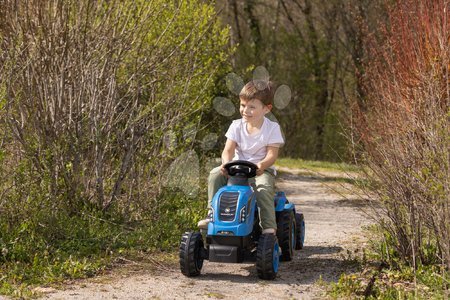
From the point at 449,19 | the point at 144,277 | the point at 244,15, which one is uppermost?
the point at 244,15

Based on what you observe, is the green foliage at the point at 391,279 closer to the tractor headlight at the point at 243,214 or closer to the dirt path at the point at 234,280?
the dirt path at the point at 234,280

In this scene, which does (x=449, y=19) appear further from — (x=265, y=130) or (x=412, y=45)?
(x=265, y=130)

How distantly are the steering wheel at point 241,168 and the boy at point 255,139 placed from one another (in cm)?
12

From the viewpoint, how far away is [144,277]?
691 cm

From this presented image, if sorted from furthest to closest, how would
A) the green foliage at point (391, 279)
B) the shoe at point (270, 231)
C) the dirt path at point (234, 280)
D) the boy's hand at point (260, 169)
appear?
the boy's hand at point (260, 169)
the shoe at point (270, 231)
the dirt path at point (234, 280)
the green foliage at point (391, 279)

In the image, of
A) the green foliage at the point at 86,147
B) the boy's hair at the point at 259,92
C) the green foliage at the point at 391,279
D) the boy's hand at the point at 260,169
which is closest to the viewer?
the green foliage at the point at 391,279

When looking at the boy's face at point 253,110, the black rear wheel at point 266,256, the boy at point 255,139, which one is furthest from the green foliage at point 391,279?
the boy's face at point 253,110

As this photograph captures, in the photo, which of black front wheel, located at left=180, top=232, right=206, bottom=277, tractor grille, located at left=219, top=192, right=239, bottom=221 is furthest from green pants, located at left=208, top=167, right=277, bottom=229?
black front wheel, located at left=180, top=232, right=206, bottom=277

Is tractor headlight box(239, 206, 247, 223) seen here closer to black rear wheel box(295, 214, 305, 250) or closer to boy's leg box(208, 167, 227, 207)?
boy's leg box(208, 167, 227, 207)

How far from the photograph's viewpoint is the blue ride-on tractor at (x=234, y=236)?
6.61 meters

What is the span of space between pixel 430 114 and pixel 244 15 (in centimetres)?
2199

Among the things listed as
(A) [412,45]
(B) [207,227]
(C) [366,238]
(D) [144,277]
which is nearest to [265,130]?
(B) [207,227]

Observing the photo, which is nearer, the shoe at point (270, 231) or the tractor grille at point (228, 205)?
the tractor grille at point (228, 205)

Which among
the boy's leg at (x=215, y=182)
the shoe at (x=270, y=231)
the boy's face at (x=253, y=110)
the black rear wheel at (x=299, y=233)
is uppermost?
the boy's face at (x=253, y=110)
